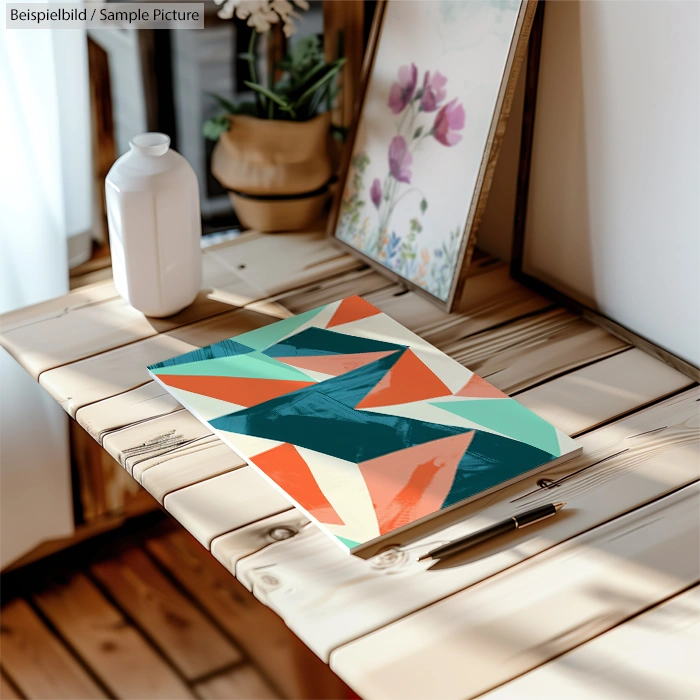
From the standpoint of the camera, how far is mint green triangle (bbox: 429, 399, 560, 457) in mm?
879

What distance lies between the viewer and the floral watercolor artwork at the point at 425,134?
1.05 meters

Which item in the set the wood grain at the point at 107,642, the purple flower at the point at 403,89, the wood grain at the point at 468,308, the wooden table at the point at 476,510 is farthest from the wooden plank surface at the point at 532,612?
the wood grain at the point at 107,642

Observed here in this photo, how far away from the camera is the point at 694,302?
0.99 metres

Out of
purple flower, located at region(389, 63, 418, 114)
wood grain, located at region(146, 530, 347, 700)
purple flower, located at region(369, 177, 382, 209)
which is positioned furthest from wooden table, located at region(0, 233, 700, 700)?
wood grain, located at region(146, 530, 347, 700)

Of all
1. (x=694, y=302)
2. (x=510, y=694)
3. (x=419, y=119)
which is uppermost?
(x=419, y=119)

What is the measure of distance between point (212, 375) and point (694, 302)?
1.78ft

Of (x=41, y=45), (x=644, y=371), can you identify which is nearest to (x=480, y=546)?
(x=644, y=371)

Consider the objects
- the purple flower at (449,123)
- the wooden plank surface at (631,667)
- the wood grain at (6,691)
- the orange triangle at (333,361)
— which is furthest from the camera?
the wood grain at (6,691)

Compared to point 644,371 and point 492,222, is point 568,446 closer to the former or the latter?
point 644,371

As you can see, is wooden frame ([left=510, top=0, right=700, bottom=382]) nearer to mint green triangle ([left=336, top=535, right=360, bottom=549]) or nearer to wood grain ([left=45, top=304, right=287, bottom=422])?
wood grain ([left=45, top=304, right=287, bottom=422])

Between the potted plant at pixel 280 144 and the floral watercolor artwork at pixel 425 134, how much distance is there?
0.22 ft

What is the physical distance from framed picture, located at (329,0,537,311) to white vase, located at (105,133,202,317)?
264mm

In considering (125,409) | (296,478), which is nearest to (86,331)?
(125,409)

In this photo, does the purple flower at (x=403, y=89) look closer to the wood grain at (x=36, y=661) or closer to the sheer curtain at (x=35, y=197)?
the sheer curtain at (x=35, y=197)
